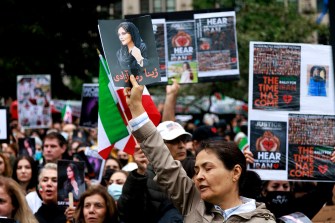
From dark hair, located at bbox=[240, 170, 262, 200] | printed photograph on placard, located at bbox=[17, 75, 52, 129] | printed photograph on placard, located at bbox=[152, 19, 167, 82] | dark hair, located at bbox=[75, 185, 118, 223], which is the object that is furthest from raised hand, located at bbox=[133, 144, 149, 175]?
printed photograph on placard, located at bbox=[17, 75, 52, 129]

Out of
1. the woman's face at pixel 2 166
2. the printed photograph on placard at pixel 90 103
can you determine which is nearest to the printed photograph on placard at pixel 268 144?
the woman's face at pixel 2 166

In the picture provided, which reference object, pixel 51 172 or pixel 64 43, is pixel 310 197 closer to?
pixel 51 172

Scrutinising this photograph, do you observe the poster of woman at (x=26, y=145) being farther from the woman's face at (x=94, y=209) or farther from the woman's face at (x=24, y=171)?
the woman's face at (x=94, y=209)

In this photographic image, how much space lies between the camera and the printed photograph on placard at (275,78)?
316 inches

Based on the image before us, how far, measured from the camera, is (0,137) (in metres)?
10.0

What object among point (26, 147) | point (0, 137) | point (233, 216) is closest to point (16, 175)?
point (0, 137)

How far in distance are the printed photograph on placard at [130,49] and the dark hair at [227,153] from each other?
874 mm

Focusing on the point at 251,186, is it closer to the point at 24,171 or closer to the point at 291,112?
the point at 291,112

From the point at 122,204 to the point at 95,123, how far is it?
228 inches

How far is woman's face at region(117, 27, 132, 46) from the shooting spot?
600 cm

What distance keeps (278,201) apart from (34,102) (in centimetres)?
861

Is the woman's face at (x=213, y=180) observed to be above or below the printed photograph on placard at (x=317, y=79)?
below

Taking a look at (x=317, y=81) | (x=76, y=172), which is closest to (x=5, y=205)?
(x=76, y=172)

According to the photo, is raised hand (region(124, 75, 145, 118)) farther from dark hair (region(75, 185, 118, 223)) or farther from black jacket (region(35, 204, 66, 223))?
black jacket (region(35, 204, 66, 223))
